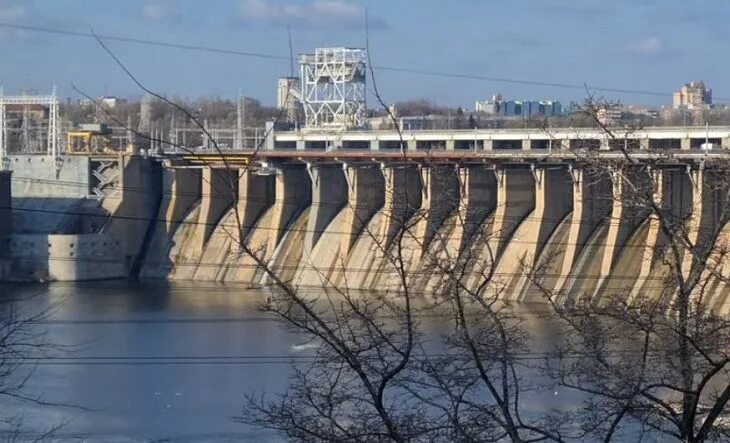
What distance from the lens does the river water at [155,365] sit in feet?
22.2

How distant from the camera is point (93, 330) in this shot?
9875 mm

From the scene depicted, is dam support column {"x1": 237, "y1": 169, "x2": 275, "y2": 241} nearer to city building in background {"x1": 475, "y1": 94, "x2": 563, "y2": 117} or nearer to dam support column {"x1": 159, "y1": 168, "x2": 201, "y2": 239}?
dam support column {"x1": 159, "y1": 168, "x2": 201, "y2": 239}

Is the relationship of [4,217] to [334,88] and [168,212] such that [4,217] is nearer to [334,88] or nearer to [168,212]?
[168,212]

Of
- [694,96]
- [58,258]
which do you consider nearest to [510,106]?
[694,96]

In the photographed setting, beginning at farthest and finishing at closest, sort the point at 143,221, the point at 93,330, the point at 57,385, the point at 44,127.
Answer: the point at 44,127, the point at 143,221, the point at 93,330, the point at 57,385

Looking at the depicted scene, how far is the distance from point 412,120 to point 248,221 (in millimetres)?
7813

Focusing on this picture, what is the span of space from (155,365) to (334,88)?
9483 mm

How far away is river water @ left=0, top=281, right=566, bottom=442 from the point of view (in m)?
6.78

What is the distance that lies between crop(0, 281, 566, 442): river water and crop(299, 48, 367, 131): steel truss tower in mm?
5245

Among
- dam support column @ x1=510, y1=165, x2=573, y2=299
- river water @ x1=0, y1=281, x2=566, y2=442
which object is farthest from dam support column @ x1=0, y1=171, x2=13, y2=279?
dam support column @ x1=510, y1=165, x2=573, y2=299

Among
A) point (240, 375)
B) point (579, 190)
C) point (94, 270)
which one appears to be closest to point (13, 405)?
point (240, 375)

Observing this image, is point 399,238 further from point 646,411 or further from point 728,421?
point 728,421

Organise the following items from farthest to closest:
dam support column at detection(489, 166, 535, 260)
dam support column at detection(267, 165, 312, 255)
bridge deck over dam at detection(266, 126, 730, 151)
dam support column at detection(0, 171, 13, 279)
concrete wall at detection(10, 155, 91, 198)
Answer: concrete wall at detection(10, 155, 91, 198) < dam support column at detection(0, 171, 13, 279) < dam support column at detection(267, 165, 312, 255) < bridge deck over dam at detection(266, 126, 730, 151) < dam support column at detection(489, 166, 535, 260)

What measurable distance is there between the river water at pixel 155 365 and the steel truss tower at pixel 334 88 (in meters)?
5.24
